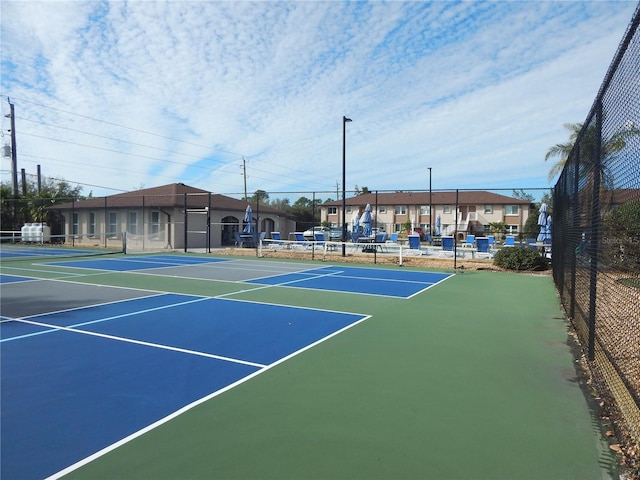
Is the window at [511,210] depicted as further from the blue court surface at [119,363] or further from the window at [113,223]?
the blue court surface at [119,363]

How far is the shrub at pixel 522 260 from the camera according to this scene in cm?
1700

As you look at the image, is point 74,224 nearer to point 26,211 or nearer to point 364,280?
point 26,211

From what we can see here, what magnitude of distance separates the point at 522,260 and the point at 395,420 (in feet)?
49.8

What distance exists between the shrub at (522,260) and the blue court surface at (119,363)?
11.3 metres

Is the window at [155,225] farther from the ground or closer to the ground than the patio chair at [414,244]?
farther from the ground

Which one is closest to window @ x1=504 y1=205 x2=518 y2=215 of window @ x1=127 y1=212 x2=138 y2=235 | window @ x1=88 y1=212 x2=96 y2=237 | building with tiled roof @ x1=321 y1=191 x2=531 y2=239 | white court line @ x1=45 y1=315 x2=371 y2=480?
building with tiled roof @ x1=321 y1=191 x2=531 y2=239

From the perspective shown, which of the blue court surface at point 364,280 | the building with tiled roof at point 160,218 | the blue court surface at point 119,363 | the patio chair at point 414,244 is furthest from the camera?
the building with tiled roof at point 160,218

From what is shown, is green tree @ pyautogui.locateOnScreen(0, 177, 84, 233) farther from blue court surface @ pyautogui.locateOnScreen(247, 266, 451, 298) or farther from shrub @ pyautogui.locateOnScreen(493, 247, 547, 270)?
shrub @ pyautogui.locateOnScreen(493, 247, 547, 270)

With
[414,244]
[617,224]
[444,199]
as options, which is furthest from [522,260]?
[444,199]

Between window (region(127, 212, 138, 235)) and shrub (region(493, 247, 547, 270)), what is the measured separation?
24.3 metres

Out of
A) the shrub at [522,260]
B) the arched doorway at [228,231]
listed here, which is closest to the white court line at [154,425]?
the shrub at [522,260]

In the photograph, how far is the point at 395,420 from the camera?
12.4 feet

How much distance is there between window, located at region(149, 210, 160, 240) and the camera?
2975cm

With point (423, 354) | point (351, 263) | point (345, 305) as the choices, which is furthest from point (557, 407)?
point (351, 263)
